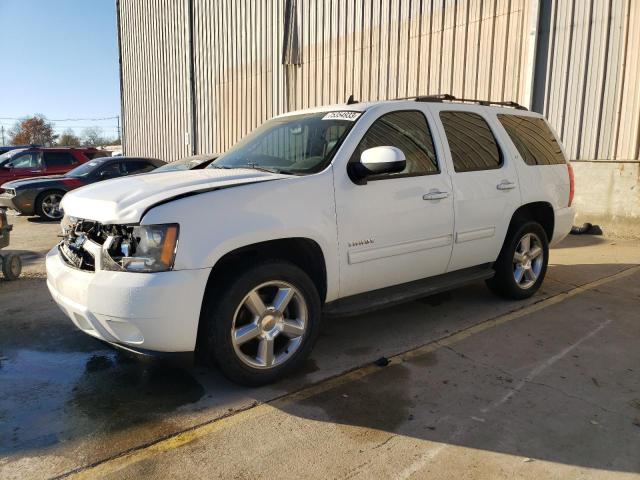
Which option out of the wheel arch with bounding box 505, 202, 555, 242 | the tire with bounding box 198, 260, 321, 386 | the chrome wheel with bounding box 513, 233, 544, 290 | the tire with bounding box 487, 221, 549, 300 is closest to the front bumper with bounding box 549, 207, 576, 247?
the wheel arch with bounding box 505, 202, 555, 242

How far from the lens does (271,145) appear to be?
4.20m

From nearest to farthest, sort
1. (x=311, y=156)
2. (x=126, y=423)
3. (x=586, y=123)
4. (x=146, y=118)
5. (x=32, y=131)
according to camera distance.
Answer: (x=126, y=423), (x=311, y=156), (x=586, y=123), (x=146, y=118), (x=32, y=131)

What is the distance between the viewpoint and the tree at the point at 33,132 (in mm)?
83750

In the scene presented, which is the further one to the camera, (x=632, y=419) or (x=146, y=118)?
(x=146, y=118)

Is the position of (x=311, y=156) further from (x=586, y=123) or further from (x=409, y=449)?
(x=586, y=123)

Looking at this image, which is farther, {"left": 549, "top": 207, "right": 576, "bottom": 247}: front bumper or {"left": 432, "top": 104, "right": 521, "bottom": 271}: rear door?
{"left": 549, "top": 207, "right": 576, "bottom": 247}: front bumper

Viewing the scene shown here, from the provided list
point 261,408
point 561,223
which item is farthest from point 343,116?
point 561,223

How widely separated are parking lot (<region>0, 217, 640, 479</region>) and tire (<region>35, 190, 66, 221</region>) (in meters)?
8.08

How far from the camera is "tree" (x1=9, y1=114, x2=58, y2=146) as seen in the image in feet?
275

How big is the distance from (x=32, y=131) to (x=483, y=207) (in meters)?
94.7

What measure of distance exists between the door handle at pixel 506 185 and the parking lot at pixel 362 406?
1.18m

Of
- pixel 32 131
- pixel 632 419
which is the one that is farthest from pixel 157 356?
pixel 32 131

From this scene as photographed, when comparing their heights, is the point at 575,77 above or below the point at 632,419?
above

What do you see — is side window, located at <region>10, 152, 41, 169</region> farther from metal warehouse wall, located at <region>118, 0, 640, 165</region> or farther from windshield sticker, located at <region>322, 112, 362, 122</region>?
windshield sticker, located at <region>322, 112, 362, 122</region>
